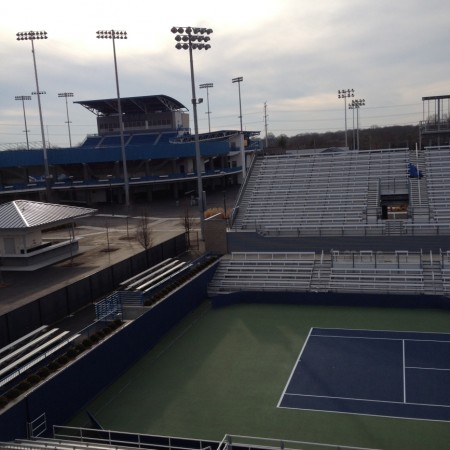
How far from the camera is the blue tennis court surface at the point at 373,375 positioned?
13.5 metres

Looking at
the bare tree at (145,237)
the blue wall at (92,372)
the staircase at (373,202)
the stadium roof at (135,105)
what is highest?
the stadium roof at (135,105)

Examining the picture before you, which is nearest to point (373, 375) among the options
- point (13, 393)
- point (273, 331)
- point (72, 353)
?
point (273, 331)

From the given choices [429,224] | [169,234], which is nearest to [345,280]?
[429,224]

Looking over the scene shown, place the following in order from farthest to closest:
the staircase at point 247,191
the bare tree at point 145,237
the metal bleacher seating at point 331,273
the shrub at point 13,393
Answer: the staircase at point 247,191 → the bare tree at point 145,237 → the metal bleacher seating at point 331,273 → the shrub at point 13,393

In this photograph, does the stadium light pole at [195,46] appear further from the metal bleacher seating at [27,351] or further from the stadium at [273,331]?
the metal bleacher seating at [27,351]

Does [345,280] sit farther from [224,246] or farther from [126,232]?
[126,232]

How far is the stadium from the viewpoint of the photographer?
12602 mm

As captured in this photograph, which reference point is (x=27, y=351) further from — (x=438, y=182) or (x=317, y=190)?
(x=438, y=182)

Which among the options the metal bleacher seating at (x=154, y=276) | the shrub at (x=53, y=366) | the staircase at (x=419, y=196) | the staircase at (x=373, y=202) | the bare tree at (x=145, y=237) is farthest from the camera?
the staircase at (x=373, y=202)

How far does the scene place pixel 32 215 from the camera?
82.6 ft

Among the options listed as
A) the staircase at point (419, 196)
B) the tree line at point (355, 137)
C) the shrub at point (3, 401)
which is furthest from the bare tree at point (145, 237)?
the tree line at point (355, 137)

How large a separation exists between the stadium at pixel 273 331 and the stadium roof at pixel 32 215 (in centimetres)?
505

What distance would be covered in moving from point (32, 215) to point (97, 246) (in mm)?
6641

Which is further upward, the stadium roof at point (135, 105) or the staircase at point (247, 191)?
the stadium roof at point (135, 105)
